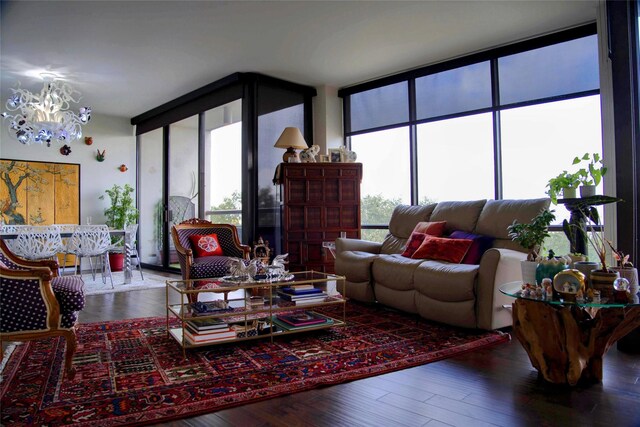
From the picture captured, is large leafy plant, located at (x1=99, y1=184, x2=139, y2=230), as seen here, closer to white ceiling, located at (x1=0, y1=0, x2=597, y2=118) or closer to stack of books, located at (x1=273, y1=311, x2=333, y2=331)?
white ceiling, located at (x1=0, y1=0, x2=597, y2=118)

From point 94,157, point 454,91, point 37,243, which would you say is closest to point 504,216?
point 454,91

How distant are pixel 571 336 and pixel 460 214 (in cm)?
193

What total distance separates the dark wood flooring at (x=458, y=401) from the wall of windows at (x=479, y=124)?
8.32 feet

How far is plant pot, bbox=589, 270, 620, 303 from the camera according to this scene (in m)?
2.16

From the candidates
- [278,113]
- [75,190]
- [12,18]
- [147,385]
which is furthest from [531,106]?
[75,190]

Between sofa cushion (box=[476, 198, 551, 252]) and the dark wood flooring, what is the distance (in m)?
1.22

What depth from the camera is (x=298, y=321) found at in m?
3.08

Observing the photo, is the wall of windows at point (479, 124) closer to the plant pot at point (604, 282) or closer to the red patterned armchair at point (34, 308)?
the plant pot at point (604, 282)

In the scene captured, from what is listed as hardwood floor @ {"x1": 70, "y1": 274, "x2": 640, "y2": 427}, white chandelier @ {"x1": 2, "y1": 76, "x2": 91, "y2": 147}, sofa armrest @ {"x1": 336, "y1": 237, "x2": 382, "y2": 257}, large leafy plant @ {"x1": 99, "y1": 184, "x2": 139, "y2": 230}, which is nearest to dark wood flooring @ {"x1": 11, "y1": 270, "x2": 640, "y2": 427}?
hardwood floor @ {"x1": 70, "y1": 274, "x2": 640, "y2": 427}

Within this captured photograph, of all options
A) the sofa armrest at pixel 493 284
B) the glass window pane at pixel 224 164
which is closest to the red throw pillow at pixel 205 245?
the glass window pane at pixel 224 164

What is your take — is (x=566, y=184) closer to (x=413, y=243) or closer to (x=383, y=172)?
(x=413, y=243)

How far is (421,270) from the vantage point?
3457 mm

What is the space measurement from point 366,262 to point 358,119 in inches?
112

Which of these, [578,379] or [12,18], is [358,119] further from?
[578,379]
